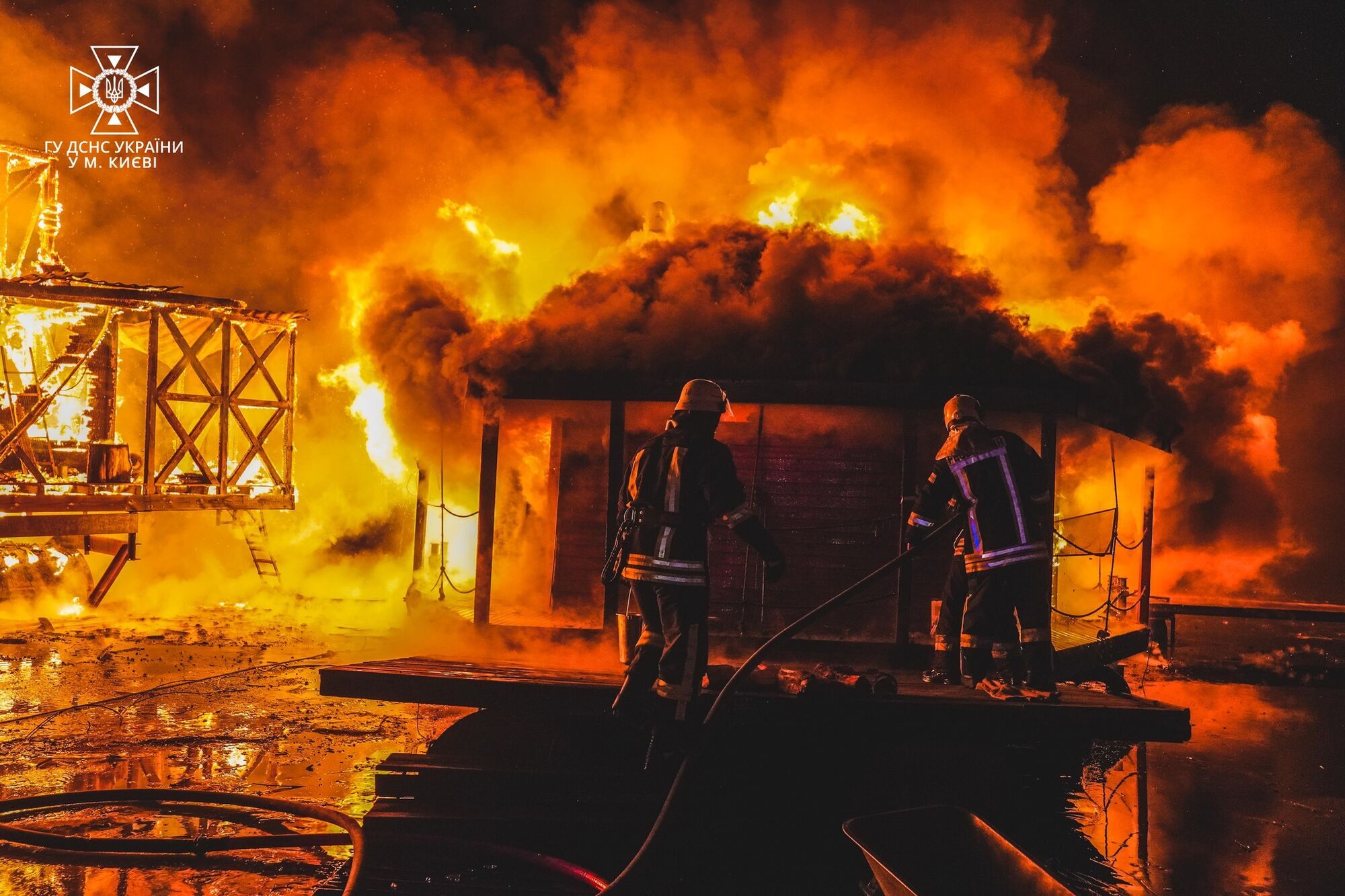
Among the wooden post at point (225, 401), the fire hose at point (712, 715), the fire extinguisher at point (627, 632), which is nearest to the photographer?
the fire hose at point (712, 715)

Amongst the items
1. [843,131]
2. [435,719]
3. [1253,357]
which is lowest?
[435,719]

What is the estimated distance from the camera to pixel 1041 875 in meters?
3.91

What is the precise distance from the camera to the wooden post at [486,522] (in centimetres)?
1052

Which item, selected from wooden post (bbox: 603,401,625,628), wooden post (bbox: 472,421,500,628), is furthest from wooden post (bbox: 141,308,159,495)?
wooden post (bbox: 603,401,625,628)

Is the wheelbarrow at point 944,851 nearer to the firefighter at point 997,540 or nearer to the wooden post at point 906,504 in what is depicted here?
the firefighter at point 997,540

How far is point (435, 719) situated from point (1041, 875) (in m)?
6.92

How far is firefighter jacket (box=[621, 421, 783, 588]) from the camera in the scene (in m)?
5.87

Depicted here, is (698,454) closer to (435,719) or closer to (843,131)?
(435,719)

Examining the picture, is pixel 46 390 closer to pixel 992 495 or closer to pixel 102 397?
pixel 102 397

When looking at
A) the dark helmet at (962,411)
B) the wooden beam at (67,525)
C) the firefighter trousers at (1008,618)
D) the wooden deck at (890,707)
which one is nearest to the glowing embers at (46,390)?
the wooden beam at (67,525)

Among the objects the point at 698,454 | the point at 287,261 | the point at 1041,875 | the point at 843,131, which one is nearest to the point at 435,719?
the point at 698,454

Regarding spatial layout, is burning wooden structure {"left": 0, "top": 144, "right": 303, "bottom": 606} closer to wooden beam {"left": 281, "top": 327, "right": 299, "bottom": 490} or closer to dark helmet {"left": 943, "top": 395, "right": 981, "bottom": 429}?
wooden beam {"left": 281, "top": 327, "right": 299, "bottom": 490}

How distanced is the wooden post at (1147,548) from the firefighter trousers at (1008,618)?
7106 millimetres

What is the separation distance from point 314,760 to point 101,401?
12.4 m
